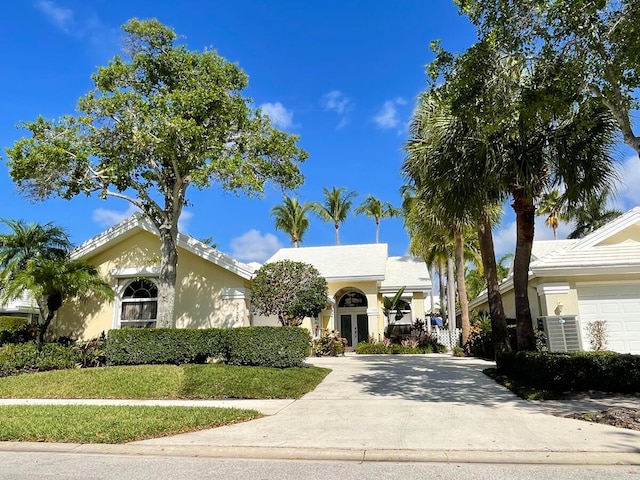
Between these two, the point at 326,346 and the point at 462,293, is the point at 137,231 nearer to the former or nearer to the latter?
the point at 326,346

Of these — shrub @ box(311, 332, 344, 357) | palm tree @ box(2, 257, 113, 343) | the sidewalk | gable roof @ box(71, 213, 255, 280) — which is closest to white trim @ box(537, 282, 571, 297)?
the sidewalk

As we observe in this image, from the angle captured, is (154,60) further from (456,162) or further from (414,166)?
(456,162)

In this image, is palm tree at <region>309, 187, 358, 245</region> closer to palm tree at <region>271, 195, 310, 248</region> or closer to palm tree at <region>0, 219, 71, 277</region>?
palm tree at <region>271, 195, 310, 248</region>

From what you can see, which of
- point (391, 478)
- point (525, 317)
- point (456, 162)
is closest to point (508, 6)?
point (456, 162)

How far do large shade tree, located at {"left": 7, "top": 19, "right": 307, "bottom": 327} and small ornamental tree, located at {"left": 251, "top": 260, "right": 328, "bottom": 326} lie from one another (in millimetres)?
2866

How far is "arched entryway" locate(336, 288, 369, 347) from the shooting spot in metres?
25.5

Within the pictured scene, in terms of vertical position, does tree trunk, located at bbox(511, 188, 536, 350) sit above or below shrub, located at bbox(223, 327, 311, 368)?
above

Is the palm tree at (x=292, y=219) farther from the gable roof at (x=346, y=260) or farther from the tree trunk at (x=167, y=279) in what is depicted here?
the tree trunk at (x=167, y=279)

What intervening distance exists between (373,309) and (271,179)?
32.5ft

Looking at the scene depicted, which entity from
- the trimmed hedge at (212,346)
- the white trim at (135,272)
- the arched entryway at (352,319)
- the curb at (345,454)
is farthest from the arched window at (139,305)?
the arched entryway at (352,319)

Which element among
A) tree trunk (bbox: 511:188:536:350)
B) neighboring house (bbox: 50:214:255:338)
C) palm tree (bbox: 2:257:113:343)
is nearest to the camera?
tree trunk (bbox: 511:188:536:350)

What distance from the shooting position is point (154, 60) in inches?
594

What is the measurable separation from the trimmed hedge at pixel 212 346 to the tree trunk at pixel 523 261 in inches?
233

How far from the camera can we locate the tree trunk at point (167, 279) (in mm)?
14203
